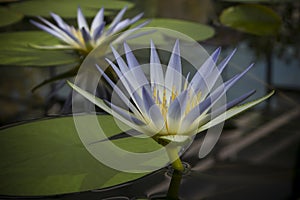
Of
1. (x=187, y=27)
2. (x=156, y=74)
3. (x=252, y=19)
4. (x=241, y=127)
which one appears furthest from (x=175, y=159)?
(x=252, y=19)

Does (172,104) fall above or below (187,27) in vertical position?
below

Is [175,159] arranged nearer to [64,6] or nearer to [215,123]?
[215,123]

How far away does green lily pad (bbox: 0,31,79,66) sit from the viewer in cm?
120

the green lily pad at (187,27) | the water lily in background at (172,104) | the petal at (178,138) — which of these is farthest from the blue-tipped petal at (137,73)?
the green lily pad at (187,27)

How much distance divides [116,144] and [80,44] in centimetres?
39

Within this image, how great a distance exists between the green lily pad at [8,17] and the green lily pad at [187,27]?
474 millimetres

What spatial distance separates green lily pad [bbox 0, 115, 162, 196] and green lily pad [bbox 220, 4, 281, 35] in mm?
829

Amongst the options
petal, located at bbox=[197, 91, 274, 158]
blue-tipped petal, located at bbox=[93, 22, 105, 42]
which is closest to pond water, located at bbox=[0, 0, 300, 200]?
petal, located at bbox=[197, 91, 274, 158]

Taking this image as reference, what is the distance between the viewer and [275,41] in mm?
1496

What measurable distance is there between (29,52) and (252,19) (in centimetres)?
81

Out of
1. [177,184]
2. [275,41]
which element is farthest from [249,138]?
[275,41]

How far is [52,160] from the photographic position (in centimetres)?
79

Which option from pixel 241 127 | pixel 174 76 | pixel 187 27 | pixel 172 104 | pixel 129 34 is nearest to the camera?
pixel 172 104

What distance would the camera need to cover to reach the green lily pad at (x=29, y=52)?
1201mm
